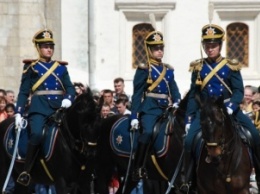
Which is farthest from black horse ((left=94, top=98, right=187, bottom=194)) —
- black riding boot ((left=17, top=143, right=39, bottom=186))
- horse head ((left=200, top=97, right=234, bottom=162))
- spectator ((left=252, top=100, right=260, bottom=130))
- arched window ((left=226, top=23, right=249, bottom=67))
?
arched window ((left=226, top=23, right=249, bottom=67))

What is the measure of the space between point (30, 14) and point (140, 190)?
1045 cm

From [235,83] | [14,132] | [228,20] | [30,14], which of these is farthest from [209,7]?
[235,83]

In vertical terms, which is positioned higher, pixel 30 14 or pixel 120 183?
pixel 30 14

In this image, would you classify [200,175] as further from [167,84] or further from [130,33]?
[130,33]

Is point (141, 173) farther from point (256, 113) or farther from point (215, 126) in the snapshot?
point (215, 126)

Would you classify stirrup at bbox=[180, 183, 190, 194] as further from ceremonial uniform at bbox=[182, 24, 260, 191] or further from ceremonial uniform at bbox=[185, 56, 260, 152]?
ceremonial uniform at bbox=[185, 56, 260, 152]

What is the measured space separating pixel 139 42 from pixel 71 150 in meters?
14.5

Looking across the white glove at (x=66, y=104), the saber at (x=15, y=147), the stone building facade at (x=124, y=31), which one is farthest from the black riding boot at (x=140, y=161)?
the stone building facade at (x=124, y=31)

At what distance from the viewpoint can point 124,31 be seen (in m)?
32.7

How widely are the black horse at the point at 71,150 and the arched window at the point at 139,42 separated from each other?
45.4ft

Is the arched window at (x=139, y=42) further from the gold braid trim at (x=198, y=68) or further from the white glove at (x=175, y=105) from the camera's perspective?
the gold braid trim at (x=198, y=68)

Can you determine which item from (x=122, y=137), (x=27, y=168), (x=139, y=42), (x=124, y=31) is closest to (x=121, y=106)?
(x=122, y=137)

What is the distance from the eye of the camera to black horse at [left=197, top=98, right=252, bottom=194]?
50.6 ft

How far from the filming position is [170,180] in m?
18.6
